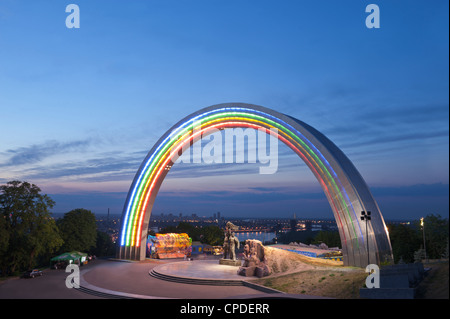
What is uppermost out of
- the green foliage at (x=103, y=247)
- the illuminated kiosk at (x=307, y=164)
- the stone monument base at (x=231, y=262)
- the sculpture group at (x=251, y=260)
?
the illuminated kiosk at (x=307, y=164)

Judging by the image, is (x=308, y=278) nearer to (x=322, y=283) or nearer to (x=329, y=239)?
(x=322, y=283)

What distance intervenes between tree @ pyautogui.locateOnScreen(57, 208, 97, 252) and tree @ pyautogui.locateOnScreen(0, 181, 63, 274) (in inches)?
277

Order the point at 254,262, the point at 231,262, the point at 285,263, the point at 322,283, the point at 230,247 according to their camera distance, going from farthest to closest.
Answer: the point at 230,247, the point at 231,262, the point at 254,262, the point at 285,263, the point at 322,283

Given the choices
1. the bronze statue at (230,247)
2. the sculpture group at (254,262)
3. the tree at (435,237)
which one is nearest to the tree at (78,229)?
the bronze statue at (230,247)

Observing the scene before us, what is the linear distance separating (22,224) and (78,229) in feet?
32.5

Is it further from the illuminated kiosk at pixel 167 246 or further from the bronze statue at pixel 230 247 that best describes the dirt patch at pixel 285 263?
the illuminated kiosk at pixel 167 246

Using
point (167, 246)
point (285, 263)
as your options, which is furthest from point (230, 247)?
point (167, 246)

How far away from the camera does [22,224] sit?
3344 centimetres

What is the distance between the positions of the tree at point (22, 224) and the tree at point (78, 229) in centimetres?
703

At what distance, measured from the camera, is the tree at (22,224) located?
3328 cm

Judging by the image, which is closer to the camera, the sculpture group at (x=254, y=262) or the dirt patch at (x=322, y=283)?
the dirt patch at (x=322, y=283)

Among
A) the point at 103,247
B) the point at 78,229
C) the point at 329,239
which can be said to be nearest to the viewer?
the point at 78,229

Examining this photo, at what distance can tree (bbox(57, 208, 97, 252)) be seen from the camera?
137 feet
